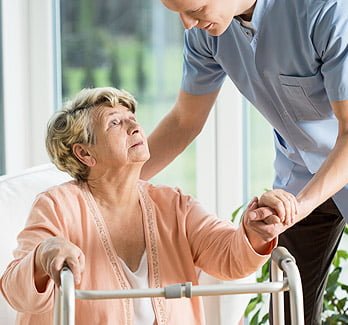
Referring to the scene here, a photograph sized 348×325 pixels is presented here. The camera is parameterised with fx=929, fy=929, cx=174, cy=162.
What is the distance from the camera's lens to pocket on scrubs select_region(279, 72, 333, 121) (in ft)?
7.18

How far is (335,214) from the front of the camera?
251 cm

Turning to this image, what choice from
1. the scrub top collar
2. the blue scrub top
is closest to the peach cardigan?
the blue scrub top

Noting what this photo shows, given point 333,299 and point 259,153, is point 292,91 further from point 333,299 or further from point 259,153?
point 259,153

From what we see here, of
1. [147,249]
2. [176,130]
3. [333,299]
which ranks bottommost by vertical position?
[333,299]

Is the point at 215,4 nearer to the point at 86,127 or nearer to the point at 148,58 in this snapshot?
the point at 86,127

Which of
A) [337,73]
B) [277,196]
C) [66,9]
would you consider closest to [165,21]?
[66,9]

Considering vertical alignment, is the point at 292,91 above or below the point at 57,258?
above

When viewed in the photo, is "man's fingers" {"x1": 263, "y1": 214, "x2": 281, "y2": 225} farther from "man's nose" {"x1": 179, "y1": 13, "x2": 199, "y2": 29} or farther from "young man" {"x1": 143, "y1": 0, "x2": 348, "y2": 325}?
"man's nose" {"x1": 179, "y1": 13, "x2": 199, "y2": 29}

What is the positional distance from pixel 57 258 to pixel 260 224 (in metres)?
0.42

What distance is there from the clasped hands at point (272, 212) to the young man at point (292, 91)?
65 mm

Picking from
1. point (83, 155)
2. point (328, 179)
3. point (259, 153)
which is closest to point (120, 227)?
point (83, 155)

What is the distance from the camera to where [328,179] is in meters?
1.97

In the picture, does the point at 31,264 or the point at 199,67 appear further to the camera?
the point at 199,67

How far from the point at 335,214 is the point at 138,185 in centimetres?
60
